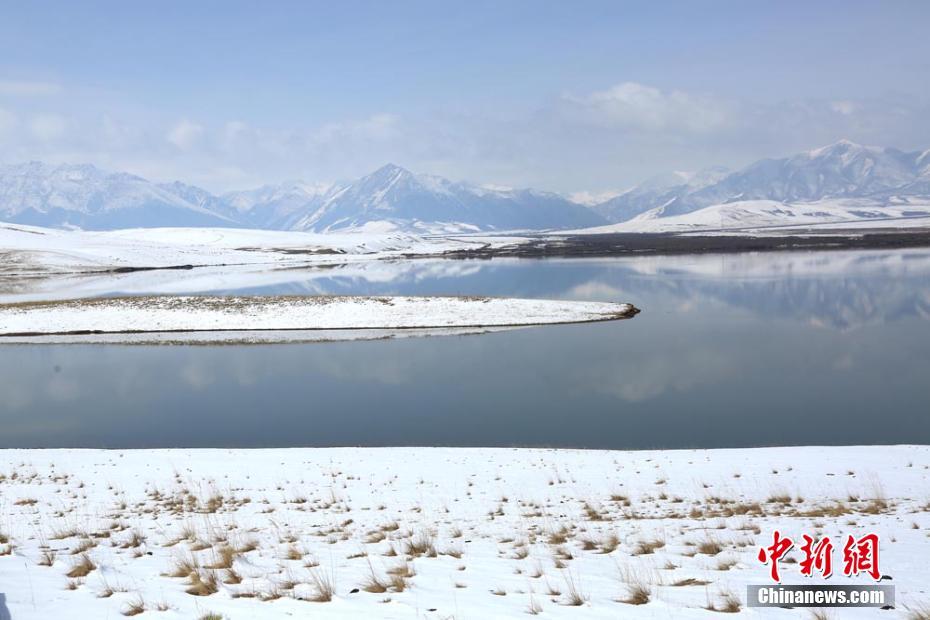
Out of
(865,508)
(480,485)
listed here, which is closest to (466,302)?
(480,485)

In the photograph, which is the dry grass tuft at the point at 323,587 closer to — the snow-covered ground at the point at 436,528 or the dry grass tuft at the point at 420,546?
the snow-covered ground at the point at 436,528

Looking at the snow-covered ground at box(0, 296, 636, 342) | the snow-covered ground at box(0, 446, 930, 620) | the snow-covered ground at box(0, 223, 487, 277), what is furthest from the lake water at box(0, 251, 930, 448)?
the snow-covered ground at box(0, 223, 487, 277)

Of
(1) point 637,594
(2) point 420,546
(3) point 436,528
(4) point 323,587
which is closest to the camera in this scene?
(1) point 637,594

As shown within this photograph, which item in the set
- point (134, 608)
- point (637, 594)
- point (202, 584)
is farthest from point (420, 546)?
point (134, 608)

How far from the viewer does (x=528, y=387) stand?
105 ft

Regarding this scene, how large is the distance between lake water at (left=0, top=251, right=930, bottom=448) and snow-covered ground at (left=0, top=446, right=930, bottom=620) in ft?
14.5

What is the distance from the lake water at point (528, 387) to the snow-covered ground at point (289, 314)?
5126mm

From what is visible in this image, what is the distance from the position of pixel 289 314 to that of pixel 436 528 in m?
44.7

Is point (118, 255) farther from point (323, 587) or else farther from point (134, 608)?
point (323, 587)

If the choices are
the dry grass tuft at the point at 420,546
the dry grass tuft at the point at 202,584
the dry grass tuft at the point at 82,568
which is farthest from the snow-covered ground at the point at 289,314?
the dry grass tuft at the point at 202,584

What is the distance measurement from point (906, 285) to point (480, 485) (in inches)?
2805

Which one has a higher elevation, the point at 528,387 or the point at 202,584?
the point at 202,584

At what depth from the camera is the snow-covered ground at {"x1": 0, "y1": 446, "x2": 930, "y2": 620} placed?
864 centimetres

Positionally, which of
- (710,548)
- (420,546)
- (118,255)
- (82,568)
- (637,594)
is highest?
(118,255)
